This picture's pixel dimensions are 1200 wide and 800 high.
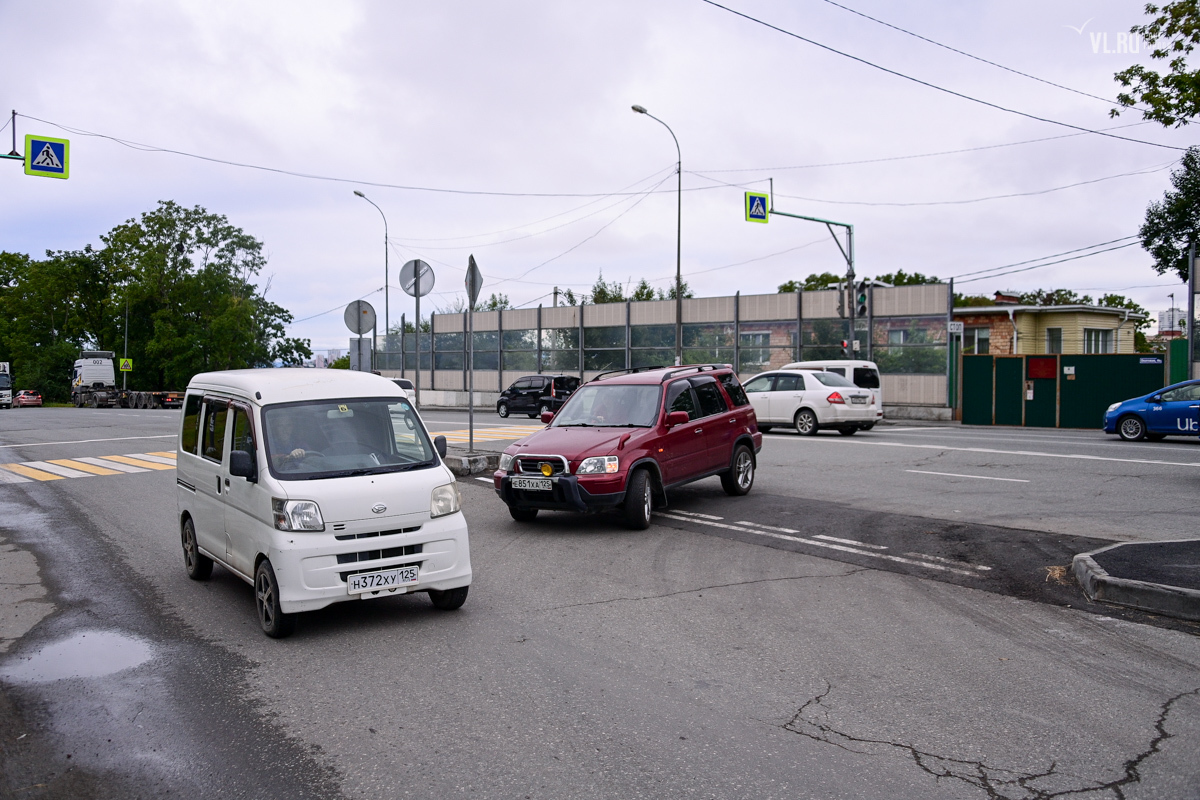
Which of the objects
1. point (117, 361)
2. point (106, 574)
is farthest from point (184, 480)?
point (117, 361)

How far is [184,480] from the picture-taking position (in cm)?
802

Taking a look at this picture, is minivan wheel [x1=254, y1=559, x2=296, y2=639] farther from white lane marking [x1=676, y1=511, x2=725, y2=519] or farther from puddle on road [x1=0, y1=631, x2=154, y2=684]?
white lane marking [x1=676, y1=511, x2=725, y2=519]

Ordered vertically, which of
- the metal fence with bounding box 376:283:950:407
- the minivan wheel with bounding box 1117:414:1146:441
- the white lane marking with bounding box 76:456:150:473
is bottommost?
the white lane marking with bounding box 76:456:150:473

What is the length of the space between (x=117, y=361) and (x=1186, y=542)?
8660cm

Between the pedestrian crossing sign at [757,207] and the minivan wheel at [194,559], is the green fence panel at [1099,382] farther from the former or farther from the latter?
the minivan wheel at [194,559]

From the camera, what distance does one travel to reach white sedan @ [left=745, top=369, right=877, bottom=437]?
74.2 ft

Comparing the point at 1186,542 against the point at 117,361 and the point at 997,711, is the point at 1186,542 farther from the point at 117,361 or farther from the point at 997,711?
the point at 117,361

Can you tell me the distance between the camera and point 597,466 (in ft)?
32.1

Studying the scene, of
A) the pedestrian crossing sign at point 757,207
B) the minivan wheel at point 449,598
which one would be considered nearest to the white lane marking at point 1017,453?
the pedestrian crossing sign at point 757,207

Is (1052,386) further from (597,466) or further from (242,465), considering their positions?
(242,465)

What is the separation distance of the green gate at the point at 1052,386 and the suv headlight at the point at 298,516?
92.0ft

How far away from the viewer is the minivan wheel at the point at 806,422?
22.8 meters

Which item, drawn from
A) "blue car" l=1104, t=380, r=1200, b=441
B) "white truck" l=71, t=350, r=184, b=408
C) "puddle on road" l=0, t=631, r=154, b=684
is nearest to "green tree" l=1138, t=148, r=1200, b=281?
"blue car" l=1104, t=380, r=1200, b=441

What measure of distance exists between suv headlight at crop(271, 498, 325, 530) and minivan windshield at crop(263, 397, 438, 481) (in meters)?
0.24
